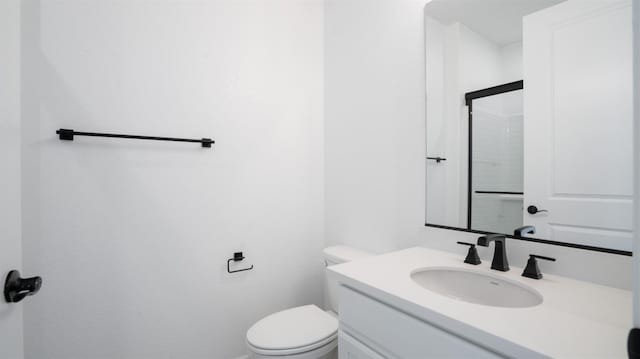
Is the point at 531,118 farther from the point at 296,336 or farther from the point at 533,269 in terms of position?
the point at 296,336

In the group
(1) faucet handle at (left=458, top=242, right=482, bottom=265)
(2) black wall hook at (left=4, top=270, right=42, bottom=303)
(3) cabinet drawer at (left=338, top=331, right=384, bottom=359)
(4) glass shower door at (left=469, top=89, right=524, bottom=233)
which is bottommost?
(3) cabinet drawer at (left=338, top=331, right=384, bottom=359)

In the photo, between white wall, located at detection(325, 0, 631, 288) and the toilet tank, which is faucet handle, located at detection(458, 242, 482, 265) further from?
the toilet tank

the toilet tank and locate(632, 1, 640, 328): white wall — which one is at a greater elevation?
locate(632, 1, 640, 328): white wall

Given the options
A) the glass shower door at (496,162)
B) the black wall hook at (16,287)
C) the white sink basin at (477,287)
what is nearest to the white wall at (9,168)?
the black wall hook at (16,287)

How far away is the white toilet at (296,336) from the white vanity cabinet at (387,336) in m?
0.24

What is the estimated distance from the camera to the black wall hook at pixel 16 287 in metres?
0.62

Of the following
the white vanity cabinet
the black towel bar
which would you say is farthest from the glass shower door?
the black towel bar

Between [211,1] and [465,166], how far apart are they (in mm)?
1543

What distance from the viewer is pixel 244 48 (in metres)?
1.57

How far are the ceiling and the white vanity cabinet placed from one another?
41.1 inches

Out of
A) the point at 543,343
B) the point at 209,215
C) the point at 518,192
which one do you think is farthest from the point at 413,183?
the point at 209,215

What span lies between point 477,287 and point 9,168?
4.56 ft

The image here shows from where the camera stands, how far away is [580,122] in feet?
2.76

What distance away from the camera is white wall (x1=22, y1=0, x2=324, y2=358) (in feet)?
3.67
